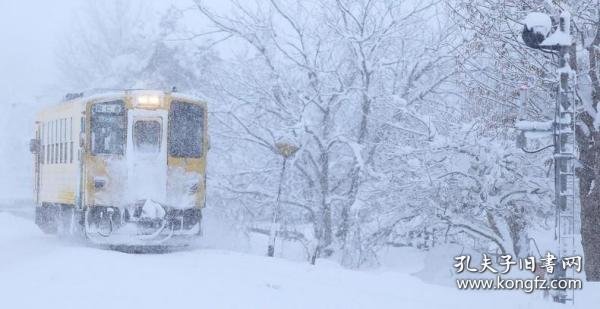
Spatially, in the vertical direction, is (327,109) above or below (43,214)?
above

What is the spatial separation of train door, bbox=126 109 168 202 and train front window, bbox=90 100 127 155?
5.6 inches

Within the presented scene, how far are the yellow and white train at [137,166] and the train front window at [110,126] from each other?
0.02 m

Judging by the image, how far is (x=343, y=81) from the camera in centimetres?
1789

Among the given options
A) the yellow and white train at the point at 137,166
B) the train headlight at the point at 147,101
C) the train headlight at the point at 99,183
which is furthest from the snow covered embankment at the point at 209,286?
the train headlight at the point at 147,101

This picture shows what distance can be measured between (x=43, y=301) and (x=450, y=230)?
911 cm

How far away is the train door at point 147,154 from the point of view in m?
13.8

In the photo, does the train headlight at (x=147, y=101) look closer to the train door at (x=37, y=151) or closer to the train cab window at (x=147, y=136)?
the train cab window at (x=147, y=136)

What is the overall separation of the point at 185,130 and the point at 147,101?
0.86 metres

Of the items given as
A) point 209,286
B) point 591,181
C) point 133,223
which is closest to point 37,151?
point 133,223

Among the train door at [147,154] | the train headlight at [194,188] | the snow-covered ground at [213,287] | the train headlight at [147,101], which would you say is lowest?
the snow-covered ground at [213,287]

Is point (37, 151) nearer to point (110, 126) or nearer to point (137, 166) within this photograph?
point (110, 126)

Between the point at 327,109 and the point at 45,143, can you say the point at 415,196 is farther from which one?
the point at 45,143

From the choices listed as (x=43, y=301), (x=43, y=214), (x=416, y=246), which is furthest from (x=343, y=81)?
(x=43, y=301)

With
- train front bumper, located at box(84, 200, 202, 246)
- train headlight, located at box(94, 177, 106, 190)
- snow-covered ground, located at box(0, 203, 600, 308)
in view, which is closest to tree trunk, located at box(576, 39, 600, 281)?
snow-covered ground, located at box(0, 203, 600, 308)
